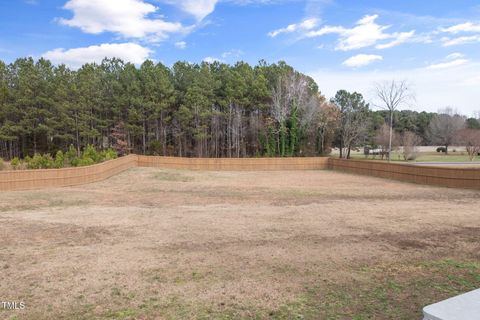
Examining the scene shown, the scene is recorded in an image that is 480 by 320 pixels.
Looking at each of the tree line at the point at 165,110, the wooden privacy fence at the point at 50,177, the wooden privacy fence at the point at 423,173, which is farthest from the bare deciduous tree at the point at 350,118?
the wooden privacy fence at the point at 50,177

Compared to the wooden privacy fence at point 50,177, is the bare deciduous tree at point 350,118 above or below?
above

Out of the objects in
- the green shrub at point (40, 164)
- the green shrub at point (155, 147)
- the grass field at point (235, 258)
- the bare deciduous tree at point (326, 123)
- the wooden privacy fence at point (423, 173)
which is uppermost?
the bare deciduous tree at point (326, 123)

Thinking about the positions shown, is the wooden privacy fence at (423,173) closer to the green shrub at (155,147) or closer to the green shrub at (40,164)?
the green shrub at (40,164)

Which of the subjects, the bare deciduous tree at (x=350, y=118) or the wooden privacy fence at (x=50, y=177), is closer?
the wooden privacy fence at (x=50, y=177)

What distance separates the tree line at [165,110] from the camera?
34.0m

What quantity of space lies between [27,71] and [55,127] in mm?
6730

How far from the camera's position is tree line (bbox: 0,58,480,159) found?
34.0 meters

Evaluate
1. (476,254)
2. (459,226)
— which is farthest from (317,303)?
(459,226)

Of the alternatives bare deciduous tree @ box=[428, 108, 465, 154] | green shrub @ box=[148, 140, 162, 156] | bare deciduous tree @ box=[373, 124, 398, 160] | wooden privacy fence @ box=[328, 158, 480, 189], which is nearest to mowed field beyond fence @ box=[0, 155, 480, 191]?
Result: wooden privacy fence @ box=[328, 158, 480, 189]

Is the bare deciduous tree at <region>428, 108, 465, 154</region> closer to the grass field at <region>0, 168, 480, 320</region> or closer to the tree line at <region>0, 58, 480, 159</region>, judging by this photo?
the tree line at <region>0, 58, 480, 159</region>

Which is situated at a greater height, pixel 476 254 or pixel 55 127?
pixel 55 127

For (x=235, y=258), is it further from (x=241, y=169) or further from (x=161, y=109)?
(x=161, y=109)

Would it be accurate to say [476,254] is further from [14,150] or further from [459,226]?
[14,150]

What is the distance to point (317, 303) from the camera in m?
4.02
